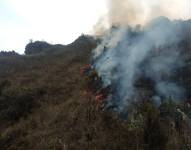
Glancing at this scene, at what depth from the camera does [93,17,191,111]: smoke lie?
35.6m

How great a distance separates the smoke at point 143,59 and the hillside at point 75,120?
5.42 ft

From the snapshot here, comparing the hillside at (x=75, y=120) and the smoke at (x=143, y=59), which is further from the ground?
the smoke at (x=143, y=59)

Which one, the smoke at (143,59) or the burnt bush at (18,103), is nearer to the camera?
the smoke at (143,59)

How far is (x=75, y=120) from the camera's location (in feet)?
111

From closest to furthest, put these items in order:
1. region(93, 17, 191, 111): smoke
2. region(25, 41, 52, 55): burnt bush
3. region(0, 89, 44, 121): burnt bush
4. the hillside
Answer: the hillside → region(93, 17, 191, 111): smoke → region(0, 89, 44, 121): burnt bush → region(25, 41, 52, 55): burnt bush

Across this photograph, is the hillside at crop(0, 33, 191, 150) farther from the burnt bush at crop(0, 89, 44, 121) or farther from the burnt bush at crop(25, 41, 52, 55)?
the burnt bush at crop(25, 41, 52, 55)

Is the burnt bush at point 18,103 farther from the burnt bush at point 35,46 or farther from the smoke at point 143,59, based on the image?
the burnt bush at point 35,46

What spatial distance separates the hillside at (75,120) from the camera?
28.4 m

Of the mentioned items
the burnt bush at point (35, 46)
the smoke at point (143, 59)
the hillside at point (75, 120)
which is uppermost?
the burnt bush at point (35, 46)

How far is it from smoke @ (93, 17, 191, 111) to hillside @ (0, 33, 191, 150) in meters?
1.65

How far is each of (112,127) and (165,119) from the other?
3866 mm

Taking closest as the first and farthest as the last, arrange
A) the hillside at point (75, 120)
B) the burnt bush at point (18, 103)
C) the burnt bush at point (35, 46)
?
the hillside at point (75, 120) < the burnt bush at point (18, 103) < the burnt bush at point (35, 46)

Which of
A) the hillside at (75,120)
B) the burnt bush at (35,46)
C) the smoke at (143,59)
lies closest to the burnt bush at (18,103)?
the hillside at (75,120)

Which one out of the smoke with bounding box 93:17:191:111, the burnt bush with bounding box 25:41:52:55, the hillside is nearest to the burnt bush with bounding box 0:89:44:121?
the hillside
